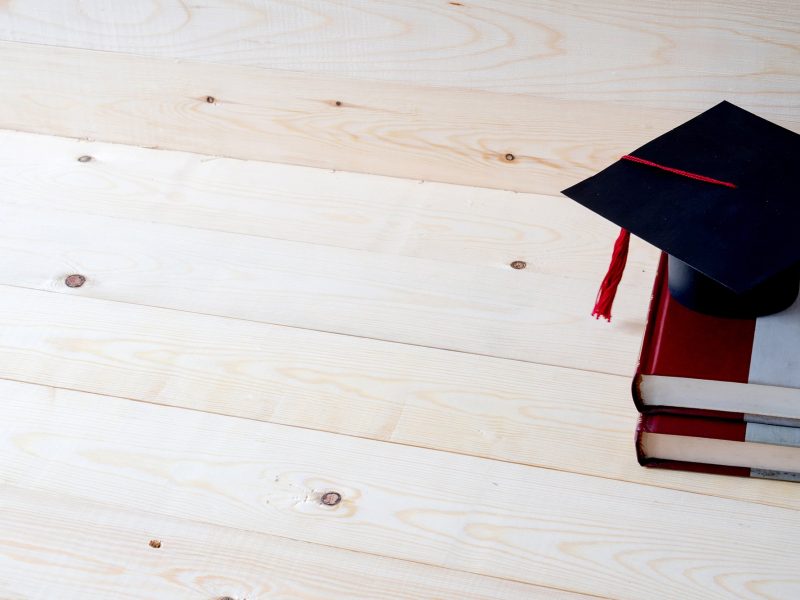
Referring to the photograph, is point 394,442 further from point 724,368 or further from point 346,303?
point 724,368

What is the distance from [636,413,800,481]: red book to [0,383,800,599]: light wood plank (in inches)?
1.3

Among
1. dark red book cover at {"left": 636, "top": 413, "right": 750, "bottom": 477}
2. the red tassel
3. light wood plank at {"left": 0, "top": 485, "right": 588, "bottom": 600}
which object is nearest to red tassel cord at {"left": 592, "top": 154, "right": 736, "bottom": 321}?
the red tassel

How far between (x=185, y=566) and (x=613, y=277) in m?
0.52

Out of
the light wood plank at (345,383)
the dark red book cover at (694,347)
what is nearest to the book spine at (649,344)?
the dark red book cover at (694,347)

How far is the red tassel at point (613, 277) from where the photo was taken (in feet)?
3.54

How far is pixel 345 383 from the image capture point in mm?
1156

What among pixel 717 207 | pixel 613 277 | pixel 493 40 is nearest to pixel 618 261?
pixel 613 277

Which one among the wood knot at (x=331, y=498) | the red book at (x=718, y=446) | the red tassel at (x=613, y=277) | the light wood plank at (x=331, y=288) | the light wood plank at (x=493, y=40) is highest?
the light wood plank at (x=493, y=40)

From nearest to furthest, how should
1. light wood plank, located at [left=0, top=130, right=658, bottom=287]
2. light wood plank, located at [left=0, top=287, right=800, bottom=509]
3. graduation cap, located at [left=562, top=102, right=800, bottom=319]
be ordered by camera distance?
1. graduation cap, located at [left=562, top=102, right=800, bottom=319]
2. light wood plank, located at [left=0, top=287, right=800, bottom=509]
3. light wood plank, located at [left=0, top=130, right=658, bottom=287]

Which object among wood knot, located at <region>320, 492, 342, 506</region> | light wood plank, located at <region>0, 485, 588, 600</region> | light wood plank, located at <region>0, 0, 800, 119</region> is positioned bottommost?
light wood plank, located at <region>0, 485, 588, 600</region>

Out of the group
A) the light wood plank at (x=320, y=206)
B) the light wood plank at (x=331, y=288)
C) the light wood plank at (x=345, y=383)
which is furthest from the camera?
the light wood plank at (x=320, y=206)

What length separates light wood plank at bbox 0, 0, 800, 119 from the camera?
1285 millimetres

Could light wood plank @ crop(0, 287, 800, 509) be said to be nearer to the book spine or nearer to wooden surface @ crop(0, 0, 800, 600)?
wooden surface @ crop(0, 0, 800, 600)

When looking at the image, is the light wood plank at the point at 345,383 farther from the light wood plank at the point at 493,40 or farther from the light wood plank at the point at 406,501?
the light wood plank at the point at 493,40
